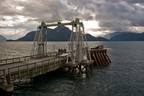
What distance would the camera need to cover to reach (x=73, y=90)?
38.3 meters

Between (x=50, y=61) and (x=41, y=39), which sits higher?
(x=41, y=39)

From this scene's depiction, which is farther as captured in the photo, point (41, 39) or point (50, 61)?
point (41, 39)

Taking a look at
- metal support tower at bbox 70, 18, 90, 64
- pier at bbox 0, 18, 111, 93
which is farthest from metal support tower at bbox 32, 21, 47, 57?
metal support tower at bbox 70, 18, 90, 64

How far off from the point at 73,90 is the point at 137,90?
11171 mm

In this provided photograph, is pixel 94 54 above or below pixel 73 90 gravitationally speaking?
above

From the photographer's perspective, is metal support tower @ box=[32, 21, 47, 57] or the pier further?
metal support tower @ box=[32, 21, 47, 57]

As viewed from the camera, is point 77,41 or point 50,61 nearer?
point 50,61

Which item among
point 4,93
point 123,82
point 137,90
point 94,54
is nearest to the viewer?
point 4,93

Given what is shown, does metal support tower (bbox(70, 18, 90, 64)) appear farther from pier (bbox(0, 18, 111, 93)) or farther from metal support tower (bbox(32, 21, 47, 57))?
metal support tower (bbox(32, 21, 47, 57))

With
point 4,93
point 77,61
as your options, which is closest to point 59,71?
point 77,61

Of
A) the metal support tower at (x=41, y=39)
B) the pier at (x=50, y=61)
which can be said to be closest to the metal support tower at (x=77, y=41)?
the pier at (x=50, y=61)

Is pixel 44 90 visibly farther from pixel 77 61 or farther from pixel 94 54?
pixel 94 54

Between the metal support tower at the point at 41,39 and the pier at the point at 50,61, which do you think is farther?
the metal support tower at the point at 41,39

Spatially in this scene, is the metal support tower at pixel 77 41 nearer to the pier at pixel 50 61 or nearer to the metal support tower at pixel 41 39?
the pier at pixel 50 61
